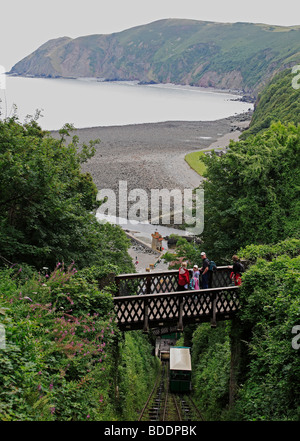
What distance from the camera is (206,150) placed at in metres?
104

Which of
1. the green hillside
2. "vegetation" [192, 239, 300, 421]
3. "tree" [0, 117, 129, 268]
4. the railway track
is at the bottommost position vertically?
Result: the railway track

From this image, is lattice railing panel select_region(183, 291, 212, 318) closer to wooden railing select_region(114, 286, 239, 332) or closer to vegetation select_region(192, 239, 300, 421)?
wooden railing select_region(114, 286, 239, 332)

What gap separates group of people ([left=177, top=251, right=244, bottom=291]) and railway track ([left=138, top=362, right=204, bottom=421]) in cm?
602

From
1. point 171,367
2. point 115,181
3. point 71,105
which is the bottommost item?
point 171,367

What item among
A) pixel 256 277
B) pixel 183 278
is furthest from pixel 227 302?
pixel 183 278

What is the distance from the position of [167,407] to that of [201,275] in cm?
879

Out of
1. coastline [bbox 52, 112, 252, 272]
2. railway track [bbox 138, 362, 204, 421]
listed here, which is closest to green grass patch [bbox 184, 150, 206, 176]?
coastline [bbox 52, 112, 252, 272]

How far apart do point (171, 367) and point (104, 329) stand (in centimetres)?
1403

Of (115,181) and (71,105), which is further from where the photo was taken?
(71,105)

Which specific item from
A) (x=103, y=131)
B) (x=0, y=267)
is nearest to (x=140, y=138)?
(x=103, y=131)

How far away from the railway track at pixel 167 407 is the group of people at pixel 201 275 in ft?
19.7

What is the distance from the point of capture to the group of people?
15773 mm

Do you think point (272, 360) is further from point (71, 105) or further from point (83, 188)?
point (71, 105)

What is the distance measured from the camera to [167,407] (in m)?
21.8
